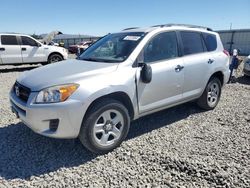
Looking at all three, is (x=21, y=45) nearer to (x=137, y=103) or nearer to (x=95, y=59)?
(x=95, y=59)

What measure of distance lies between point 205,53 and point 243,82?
467 cm

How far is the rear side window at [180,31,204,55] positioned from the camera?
14.2ft

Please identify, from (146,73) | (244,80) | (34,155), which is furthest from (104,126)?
(244,80)

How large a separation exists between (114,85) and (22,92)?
129 centimetres

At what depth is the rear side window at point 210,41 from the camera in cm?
483

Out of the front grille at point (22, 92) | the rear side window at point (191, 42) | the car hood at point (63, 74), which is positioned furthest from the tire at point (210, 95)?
the front grille at point (22, 92)

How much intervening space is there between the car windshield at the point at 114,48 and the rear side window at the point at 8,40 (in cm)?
801

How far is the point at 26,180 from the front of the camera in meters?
2.81

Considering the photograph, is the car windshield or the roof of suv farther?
the roof of suv

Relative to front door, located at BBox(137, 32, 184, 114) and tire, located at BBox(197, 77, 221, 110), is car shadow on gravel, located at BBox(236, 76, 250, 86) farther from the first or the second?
front door, located at BBox(137, 32, 184, 114)

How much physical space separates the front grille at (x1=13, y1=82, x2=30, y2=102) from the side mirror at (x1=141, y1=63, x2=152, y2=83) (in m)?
1.59

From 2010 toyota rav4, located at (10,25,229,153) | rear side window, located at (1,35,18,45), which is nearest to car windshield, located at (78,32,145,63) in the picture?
2010 toyota rav4, located at (10,25,229,153)

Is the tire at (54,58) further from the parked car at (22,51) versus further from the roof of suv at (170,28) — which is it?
the roof of suv at (170,28)

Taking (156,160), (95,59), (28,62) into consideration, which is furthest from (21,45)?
(156,160)
